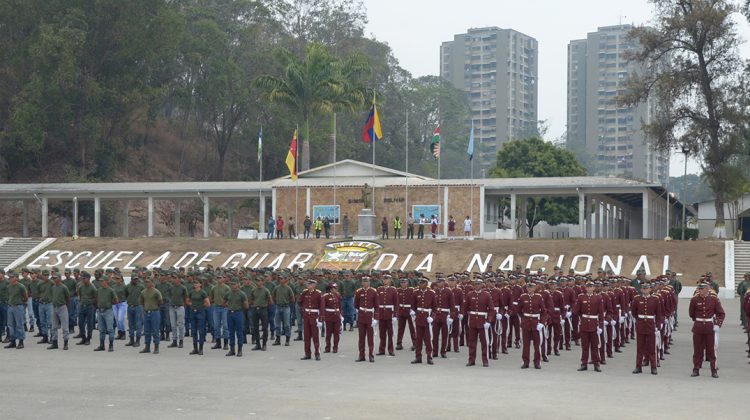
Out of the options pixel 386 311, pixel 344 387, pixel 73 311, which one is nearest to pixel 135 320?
pixel 73 311

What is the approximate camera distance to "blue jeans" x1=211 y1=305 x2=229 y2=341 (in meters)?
20.5

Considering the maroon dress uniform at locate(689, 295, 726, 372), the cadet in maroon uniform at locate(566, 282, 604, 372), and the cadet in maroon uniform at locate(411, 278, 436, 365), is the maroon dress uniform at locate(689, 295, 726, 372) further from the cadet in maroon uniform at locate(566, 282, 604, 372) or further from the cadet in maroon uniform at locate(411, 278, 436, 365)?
the cadet in maroon uniform at locate(411, 278, 436, 365)

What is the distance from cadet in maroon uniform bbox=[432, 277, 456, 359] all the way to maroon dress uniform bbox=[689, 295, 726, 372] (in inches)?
199

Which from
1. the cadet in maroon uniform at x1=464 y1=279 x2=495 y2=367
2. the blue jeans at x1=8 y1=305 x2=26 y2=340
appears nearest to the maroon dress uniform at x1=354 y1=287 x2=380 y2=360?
the cadet in maroon uniform at x1=464 y1=279 x2=495 y2=367

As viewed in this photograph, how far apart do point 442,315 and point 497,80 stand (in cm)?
16501

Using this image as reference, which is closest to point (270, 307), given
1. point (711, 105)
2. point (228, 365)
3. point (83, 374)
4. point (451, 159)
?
point (228, 365)

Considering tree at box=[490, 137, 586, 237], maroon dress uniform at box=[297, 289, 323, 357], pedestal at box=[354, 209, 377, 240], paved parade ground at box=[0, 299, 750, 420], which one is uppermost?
tree at box=[490, 137, 586, 237]

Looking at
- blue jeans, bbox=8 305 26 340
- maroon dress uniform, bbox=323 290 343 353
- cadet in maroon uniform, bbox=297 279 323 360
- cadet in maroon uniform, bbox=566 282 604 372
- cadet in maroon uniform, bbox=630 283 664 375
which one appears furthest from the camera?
blue jeans, bbox=8 305 26 340

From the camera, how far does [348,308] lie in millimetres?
26312

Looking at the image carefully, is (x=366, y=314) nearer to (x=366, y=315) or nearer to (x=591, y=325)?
(x=366, y=315)

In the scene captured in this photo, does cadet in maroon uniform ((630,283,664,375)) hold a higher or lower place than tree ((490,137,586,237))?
lower

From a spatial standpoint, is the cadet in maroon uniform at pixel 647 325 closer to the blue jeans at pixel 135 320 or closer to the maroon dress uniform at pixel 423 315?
the maroon dress uniform at pixel 423 315

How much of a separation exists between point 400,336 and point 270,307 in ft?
11.3

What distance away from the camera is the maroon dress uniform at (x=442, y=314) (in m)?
19.4
